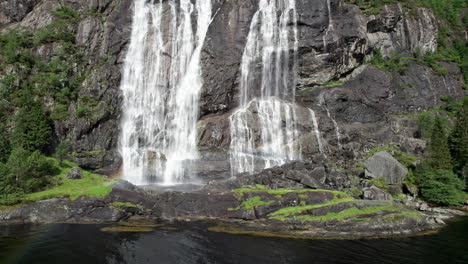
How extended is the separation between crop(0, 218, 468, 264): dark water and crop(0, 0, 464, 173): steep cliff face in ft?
60.0

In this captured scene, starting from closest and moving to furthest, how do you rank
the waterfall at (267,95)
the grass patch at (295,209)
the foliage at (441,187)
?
the grass patch at (295,209) → the foliage at (441,187) → the waterfall at (267,95)

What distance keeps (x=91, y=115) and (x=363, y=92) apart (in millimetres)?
40138

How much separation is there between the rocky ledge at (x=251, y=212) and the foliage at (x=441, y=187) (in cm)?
969

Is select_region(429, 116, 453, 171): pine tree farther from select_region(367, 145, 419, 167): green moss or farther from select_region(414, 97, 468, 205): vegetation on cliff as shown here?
select_region(367, 145, 419, 167): green moss

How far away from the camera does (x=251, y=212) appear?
23.4m

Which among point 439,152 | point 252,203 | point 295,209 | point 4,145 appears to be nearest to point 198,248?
point 252,203

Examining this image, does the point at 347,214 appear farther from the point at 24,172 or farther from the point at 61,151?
the point at 61,151

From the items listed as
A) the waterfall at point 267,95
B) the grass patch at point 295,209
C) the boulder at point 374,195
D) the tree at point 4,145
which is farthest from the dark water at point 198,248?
the waterfall at point 267,95

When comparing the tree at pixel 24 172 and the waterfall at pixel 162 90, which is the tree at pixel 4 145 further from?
the waterfall at pixel 162 90

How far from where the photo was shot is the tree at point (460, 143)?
121 ft

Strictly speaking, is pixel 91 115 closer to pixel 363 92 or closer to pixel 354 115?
pixel 354 115

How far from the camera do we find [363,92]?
47000mm

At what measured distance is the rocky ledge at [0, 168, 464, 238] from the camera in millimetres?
21281

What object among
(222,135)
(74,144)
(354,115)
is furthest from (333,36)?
(74,144)
